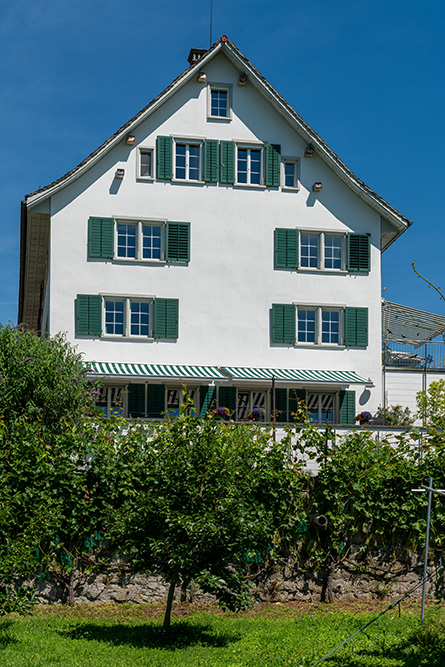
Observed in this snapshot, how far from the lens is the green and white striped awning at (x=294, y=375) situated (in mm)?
26844

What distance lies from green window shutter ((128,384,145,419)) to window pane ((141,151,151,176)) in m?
7.23

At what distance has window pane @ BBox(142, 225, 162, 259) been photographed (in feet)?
92.2

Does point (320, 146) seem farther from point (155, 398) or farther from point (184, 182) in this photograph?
point (155, 398)

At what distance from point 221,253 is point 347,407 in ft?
22.3

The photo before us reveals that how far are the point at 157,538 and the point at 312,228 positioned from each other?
58.3 feet

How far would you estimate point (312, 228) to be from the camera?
95.7ft

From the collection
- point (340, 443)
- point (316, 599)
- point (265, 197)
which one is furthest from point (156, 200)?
point (316, 599)

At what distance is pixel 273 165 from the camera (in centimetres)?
2898

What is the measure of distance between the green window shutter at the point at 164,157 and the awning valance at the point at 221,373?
6475 mm

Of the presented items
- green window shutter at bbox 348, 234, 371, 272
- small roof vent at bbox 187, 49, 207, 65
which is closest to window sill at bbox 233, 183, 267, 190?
green window shutter at bbox 348, 234, 371, 272

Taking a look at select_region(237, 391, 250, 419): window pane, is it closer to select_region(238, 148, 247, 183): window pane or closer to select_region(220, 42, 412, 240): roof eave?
select_region(238, 148, 247, 183): window pane

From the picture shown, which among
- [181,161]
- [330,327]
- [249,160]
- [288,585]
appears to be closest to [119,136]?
[181,161]

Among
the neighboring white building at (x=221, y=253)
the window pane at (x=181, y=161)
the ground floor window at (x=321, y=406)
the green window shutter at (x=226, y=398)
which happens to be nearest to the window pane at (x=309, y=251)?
the neighboring white building at (x=221, y=253)

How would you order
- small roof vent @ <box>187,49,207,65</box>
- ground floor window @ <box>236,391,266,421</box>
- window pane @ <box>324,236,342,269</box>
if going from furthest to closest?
small roof vent @ <box>187,49,207,65</box>
window pane @ <box>324,236,342,269</box>
ground floor window @ <box>236,391,266,421</box>
